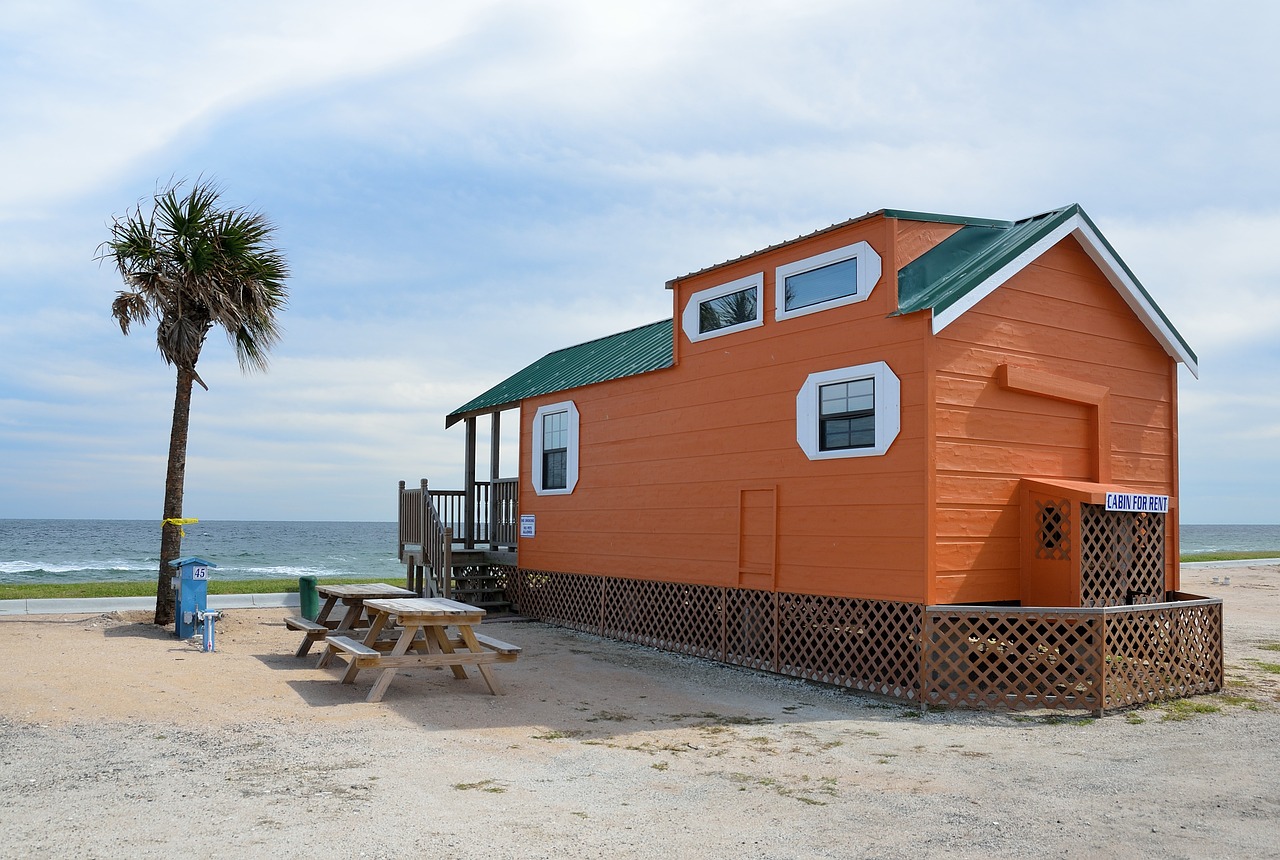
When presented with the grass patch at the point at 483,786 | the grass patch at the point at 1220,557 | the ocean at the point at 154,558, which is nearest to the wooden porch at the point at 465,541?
the grass patch at the point at 483,786

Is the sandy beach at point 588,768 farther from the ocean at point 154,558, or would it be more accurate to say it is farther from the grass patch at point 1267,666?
the ocean at point 154,558

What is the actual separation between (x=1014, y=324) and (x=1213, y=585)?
2131 cm

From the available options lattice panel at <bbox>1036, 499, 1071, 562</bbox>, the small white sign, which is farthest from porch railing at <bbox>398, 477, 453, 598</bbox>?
the small white sign

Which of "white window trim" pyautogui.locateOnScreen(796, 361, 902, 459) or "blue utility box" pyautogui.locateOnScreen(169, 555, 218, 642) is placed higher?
"white window trim" pyautogui.locateOnScreen(796, 361, 902, 459)

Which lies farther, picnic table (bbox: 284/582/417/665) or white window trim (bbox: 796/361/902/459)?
picnic table (bbox: 284/582/417/665)

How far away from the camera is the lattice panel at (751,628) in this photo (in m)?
11.8

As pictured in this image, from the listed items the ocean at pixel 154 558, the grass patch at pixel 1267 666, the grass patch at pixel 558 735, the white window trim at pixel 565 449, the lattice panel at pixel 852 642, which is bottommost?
the ocean at pixel 154 558

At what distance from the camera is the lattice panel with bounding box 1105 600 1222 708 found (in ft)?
31.9

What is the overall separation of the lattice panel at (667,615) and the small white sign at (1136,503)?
4692 millimetres

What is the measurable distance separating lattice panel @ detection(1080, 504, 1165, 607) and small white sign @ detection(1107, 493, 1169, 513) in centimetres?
16

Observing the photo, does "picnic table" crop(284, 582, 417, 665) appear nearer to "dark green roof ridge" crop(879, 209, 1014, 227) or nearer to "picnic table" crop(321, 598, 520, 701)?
"picnic table" crop(321, 598, 520, 701)

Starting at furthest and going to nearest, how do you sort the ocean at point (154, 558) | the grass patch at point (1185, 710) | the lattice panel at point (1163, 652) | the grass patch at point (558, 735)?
the ocean at point (154, 558) → the lattice panel at point (1163, 652) → the grass patch at point (1185, 710) → the grass patch at point (558, 735)

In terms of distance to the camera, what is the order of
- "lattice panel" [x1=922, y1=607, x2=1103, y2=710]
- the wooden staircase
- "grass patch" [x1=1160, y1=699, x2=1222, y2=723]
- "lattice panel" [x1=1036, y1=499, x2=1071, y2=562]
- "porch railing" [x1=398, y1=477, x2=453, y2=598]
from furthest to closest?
the wooden staircase → "porch railing" [x1=398, y1=477, x2=453, y2=598] → "lattice panel" [x1=1036, y1=499, x2=1071, y2=562] → "lattice panel" [x1=922, y1=607, x2=1103, y2=710] → "grass patch" [x1=1160, y1=699, x2=1222, y2=723]

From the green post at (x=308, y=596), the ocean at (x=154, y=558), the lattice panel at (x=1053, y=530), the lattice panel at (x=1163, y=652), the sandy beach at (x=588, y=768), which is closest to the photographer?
the sandy beach at (x=588, y=768)
